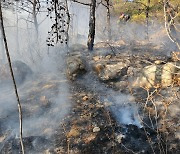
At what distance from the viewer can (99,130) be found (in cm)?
676

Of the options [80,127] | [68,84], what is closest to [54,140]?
[80,127]

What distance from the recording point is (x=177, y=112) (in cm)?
725

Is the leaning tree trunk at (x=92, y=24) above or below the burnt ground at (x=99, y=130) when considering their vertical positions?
above

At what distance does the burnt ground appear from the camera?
609cm

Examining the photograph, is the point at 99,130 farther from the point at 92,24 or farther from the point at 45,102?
the point at 92,24

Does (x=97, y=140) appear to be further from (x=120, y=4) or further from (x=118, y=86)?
(x=120, y=4)

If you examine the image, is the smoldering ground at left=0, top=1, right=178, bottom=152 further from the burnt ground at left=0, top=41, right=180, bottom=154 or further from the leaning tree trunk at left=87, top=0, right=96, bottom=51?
the leaning tree trunk at left=87, top=0, right=96, bottom=51

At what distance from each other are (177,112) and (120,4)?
19.3 metres

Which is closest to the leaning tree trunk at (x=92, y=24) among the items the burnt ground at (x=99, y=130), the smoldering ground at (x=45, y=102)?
the smoldering ground at (x=45, y=102)

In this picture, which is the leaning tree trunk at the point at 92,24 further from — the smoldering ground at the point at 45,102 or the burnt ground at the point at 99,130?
the burnt ground at the point at 99,130

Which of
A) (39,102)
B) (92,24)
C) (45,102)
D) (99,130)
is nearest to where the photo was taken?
(99,130)

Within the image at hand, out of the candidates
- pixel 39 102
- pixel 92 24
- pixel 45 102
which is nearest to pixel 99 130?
pixel 45 102

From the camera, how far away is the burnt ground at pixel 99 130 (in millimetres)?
6094

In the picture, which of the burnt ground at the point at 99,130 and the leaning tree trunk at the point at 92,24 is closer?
the burnt ground at the point at 99,130
